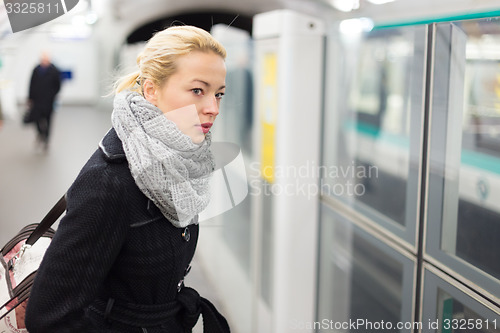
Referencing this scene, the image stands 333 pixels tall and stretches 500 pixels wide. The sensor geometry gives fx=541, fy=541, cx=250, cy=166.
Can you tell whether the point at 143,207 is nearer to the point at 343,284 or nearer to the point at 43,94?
the point at 43,94

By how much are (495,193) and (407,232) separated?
0.32 metres

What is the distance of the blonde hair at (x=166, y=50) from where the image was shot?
1219 mm

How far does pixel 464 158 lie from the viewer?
1.73 meters

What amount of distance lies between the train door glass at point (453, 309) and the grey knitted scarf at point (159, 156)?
89 cm

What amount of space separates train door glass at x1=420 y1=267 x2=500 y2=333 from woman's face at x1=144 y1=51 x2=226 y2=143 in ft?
3.10

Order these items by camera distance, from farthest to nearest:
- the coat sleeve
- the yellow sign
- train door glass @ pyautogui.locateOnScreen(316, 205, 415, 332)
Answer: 1. the yellow sign
2. train door glass @ pyautogui.locateOnScreen(316, 205, 415, 332)
3. the coat sleeve

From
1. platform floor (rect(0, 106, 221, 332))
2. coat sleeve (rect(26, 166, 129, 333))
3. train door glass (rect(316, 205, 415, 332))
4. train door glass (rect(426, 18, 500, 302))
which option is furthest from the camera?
train door glass (rect(316, 205, 415, 332))

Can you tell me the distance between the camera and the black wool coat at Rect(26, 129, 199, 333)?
1.08 m

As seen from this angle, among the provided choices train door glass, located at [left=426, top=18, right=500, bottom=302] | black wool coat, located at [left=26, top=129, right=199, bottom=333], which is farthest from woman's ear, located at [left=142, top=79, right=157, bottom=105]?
train door glass, located at [left=426, top=18, right=500, bottom=302]

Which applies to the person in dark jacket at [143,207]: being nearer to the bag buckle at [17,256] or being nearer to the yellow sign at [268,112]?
the bag buckle at [17,256]

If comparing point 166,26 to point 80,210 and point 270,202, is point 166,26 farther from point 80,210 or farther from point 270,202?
point 270,202

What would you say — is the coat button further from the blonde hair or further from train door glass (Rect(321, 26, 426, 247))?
train door glass (Rect(321, 26, 426, 247))

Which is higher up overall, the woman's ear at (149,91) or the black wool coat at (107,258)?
the woman's ear at (149,91)

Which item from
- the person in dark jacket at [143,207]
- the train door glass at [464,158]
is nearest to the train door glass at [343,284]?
the train door glass at [464,158]
